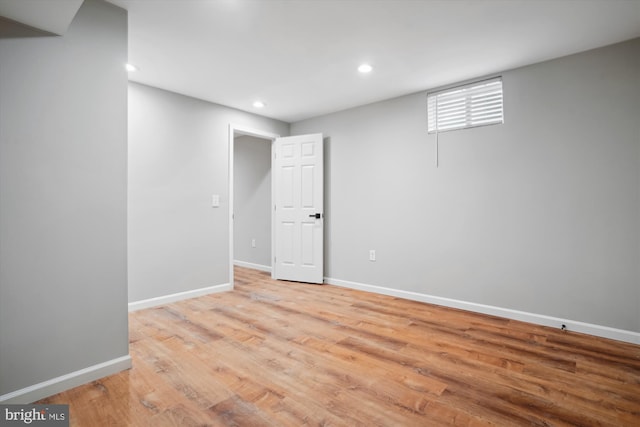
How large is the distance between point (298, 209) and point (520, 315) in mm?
2984

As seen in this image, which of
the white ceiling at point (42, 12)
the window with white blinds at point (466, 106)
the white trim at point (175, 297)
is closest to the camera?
the white ceiling at point (42, 12)

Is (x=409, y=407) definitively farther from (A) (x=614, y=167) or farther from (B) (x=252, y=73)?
(B) (x=252, y=73)

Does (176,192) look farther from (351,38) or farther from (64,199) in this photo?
(351,38)

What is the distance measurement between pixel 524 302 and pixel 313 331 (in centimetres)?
206

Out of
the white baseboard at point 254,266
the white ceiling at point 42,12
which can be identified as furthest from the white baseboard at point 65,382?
the white baseboard at point 254,266

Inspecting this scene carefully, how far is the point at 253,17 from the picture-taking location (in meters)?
2.24

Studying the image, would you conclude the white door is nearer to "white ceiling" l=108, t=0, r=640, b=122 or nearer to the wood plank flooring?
"white ceiling" l=108, t=0, r=640, b=122

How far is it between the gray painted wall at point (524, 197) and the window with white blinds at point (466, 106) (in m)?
0.09

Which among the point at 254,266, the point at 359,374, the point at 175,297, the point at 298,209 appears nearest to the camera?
the point at 359,374

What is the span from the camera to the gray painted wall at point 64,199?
5.58 feet

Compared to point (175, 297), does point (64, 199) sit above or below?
above

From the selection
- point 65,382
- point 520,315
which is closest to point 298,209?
point 520,315

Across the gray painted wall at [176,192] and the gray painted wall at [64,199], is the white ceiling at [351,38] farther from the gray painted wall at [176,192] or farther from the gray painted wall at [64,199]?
the gray painted wall at [64,199]

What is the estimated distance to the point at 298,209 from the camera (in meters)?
4.64
